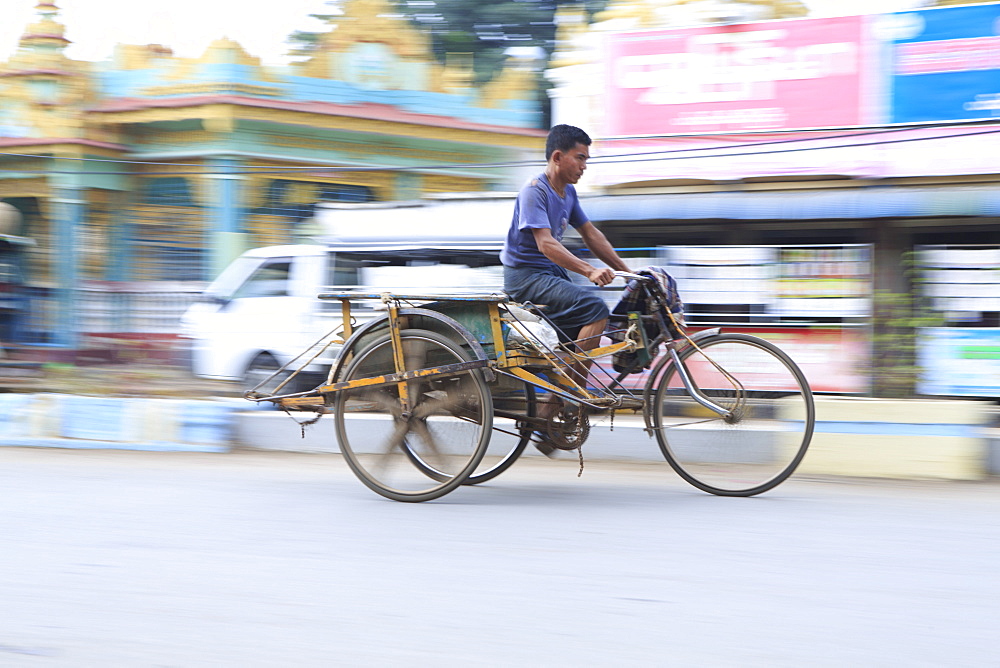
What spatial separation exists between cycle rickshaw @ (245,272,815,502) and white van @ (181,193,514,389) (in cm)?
467

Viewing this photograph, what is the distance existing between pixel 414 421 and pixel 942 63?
22.0ft

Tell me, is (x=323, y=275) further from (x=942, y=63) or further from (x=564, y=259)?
(x=942, y=63)

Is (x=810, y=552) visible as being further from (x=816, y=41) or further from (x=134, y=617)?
(x=816, y=41)

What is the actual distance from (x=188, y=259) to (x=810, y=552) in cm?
1249

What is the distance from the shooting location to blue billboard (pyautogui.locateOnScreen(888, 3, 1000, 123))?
351 inches

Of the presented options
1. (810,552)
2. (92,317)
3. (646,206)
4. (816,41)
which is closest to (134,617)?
(810,552)

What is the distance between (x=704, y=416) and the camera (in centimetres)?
490

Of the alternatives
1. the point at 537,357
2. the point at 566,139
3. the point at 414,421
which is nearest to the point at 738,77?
the point at 566,139

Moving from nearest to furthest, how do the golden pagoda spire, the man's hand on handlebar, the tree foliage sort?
the man's hand on handlebar → the golden pagoda spire → the tree foliage

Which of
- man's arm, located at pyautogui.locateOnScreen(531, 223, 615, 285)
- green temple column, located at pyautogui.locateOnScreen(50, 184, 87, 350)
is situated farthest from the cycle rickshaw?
green temple column, located at pyautogui.locateOnScreen(50, 184, 87, 350)

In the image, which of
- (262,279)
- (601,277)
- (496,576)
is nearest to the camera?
(496,576)

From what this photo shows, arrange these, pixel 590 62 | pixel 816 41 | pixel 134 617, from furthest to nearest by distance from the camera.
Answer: pixel 590 62 < pixel 816 41 < pixel 134 617

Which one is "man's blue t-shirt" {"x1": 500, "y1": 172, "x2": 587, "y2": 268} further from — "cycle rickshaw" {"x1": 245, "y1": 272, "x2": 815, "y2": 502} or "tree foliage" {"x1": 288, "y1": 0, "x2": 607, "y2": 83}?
"tree foliage" {"x1": 288, "y1": 0, "x2": 607, "y2": 83}

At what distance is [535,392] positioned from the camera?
4.97 meters
